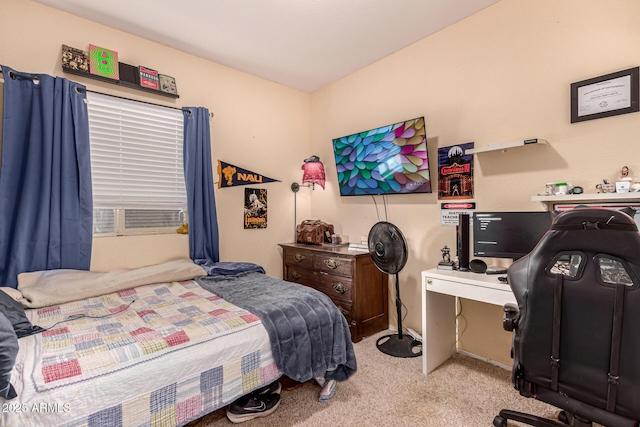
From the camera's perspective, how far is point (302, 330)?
1835 millimetres

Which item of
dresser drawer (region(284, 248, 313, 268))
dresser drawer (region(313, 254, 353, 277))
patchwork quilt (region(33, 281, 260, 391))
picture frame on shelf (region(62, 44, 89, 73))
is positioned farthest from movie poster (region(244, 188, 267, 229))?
picture frame on shelf (region(62, 44, 89, 73))

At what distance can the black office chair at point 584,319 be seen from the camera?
46.7 inches

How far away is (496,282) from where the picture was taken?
2.03 meters

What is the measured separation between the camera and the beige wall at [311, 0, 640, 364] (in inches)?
78.7

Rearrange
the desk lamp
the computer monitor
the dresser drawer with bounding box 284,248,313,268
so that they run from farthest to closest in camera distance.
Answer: the desk lamp
the dresser drawer with bounding box 284,248,313,268
the computer monitor

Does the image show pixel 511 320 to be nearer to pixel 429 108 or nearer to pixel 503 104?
pixel 503 104

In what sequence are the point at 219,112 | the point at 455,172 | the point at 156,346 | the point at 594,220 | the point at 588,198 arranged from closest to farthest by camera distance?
the point at 594,220, the point at 156,346, the point at 588,198, the point at 455,172, the point at 219,112

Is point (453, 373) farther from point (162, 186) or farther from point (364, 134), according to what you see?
point (162, 186)

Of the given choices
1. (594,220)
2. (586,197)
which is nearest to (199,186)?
(594,220)

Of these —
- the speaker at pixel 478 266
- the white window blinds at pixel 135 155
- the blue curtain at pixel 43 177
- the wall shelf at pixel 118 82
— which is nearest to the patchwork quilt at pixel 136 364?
the blue curtain at pixel 43 177

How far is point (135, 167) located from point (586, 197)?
3510mm

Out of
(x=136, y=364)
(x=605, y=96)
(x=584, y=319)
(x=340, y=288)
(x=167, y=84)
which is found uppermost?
(x=167, y=84)

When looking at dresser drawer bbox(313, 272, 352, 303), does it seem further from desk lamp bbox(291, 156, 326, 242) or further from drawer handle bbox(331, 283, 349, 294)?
desk lamp bbox(291, 156, 326, 242)

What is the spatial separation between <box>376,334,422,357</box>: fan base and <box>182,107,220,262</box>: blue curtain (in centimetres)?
185
